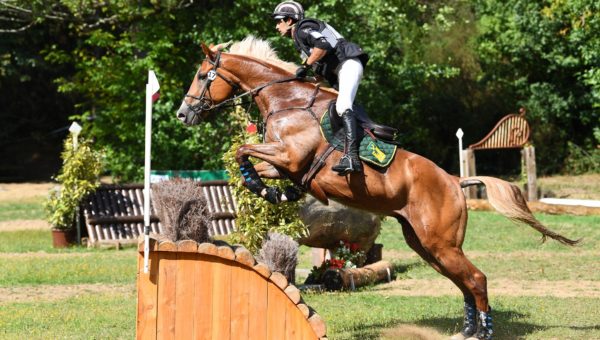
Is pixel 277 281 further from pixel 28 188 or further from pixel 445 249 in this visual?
pixel 28 188

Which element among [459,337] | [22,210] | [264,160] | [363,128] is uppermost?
[363,128]

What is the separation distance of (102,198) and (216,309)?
10913 millimetres

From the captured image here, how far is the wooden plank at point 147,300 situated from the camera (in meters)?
7.22

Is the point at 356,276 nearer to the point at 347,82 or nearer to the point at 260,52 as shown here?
the point at 260,52

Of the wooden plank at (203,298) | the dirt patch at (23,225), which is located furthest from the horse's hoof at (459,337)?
the dirt patch at (23,225)

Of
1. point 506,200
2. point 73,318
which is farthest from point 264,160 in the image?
point 73,318

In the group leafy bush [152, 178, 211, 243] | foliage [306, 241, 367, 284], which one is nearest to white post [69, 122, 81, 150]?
foliage [306, 241, 367, 284]

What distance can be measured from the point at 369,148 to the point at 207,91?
65.1 inches

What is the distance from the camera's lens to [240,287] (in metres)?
7.42

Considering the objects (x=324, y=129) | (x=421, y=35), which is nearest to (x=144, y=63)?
(x=421, y=35)

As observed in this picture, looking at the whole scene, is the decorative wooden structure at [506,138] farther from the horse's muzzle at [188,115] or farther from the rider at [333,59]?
the horse's muzzle at [188,115]

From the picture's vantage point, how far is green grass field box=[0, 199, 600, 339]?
9.44 m

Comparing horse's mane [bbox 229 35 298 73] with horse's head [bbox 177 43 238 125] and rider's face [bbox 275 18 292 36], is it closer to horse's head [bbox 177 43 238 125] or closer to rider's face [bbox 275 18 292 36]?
horse's head [bbox 177 43 238 125]

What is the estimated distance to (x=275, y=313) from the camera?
7473 mm
